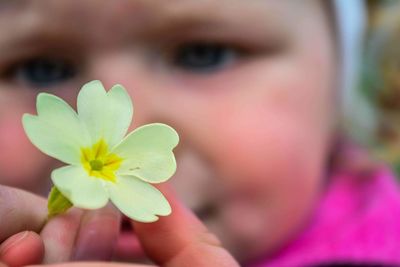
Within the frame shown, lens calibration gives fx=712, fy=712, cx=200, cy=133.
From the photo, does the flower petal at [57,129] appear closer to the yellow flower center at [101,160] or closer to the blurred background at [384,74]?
the yellow flower center at [101,160]

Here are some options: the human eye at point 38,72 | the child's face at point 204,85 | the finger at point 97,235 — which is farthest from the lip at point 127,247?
the finger at point 97,235

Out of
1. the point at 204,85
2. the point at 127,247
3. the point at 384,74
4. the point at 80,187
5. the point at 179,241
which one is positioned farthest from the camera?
the point at 384,74

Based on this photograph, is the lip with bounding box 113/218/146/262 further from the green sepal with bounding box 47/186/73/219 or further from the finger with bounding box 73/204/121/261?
the green sepal with bounding box 47/186/73/219

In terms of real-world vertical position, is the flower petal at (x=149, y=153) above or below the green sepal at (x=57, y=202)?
above

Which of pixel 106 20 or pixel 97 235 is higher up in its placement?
pixel 106 20

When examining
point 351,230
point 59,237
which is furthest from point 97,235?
point 351,230

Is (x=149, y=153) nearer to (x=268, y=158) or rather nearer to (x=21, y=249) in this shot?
(x=21, y=249)

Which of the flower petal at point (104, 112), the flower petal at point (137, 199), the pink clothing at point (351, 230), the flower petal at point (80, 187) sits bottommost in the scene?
the pink clothing at point (351, 230)
